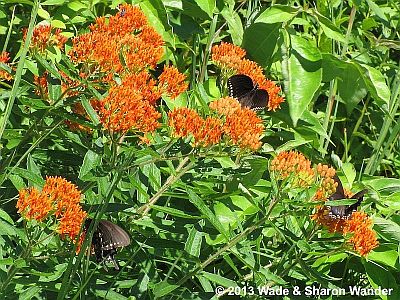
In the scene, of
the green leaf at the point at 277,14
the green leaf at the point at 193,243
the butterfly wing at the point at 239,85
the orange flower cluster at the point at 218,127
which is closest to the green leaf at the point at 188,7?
the green leaf at the point at 277,14

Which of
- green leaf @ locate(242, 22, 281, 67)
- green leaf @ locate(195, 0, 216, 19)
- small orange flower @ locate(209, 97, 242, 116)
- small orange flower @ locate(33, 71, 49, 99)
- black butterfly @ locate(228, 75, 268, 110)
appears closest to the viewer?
small orange flower @ locate(209, 97, 242, 116)

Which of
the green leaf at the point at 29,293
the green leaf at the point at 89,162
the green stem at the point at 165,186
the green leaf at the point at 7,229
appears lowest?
the green leaf at the point at 29,293

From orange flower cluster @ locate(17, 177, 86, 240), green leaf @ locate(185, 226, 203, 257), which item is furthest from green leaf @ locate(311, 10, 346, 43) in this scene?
orange flower cluster @ locate(17, 177, 86, 240)

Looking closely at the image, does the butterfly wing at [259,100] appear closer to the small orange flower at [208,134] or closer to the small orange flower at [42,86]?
the small orange flower at [208,134]

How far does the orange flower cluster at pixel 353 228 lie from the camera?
94.6 inches

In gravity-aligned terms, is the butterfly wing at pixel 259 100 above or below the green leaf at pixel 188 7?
below

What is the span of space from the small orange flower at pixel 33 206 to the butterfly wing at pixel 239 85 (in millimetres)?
895

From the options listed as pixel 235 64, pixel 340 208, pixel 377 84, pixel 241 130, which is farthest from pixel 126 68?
pixel 377 84

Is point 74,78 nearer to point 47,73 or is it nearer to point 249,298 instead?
point 47,73

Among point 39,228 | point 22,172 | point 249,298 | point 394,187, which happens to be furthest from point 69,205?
point 394,187

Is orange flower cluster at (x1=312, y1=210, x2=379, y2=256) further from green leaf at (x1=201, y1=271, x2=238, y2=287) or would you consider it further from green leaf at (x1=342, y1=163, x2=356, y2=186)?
green leaf at (x1=342, y1=163, x2=356, y2=186)

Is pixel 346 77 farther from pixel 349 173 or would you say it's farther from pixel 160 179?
pixel 160 179

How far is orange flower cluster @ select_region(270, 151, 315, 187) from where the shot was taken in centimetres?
222

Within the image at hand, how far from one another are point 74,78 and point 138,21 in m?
0.31
